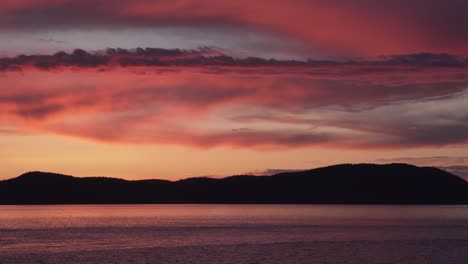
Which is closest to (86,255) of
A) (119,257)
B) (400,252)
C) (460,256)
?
(119,257)

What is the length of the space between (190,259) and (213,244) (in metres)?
24.6

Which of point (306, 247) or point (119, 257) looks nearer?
point (119, 257)

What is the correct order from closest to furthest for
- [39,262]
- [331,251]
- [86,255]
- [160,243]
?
1. [39,262]
2. [86,255]
3. [331,251]
4. [160,243]

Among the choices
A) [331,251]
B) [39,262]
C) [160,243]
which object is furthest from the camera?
[160,243]

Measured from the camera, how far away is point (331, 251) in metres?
96.3

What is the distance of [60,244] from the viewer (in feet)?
359

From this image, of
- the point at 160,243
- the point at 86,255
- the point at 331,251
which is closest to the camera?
the point at 86,255

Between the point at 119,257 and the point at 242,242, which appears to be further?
the point at 242,242

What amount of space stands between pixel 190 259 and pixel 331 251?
72.0ft

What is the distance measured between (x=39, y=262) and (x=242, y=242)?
4007 centimetres

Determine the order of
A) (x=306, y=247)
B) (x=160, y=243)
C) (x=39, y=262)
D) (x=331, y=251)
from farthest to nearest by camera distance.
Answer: (x=160, y=243), (x=306, y=247), (x=331, y=251), (x=39, y=262)

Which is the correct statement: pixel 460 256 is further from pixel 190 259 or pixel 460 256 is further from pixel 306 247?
pixel 190 259

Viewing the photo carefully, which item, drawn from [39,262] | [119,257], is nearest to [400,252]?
[119,257]

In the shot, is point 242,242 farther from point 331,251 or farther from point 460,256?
point 460,256
